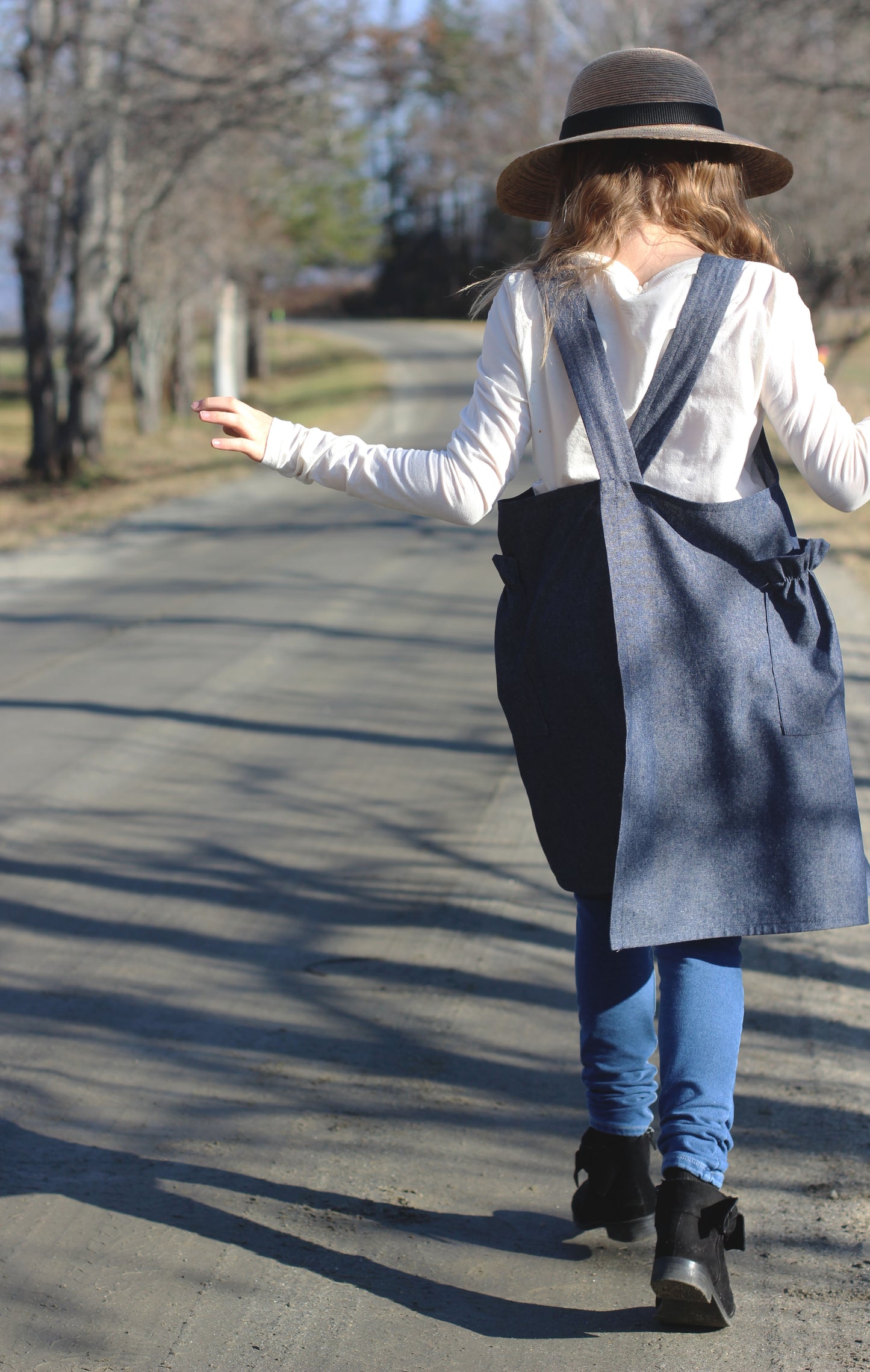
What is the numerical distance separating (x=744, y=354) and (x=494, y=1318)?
157cm

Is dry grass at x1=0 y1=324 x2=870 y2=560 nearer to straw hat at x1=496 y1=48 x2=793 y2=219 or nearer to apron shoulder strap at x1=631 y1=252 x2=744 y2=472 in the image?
straw hat at x1=496 y1=48 x2=793 y2=219

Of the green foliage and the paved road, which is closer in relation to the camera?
the paved road

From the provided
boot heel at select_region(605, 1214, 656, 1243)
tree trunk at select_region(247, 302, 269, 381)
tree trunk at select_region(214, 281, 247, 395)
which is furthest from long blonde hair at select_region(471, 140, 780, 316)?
tree trunk at select_region(247, 302, 269, 381)

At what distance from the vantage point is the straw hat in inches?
80.7

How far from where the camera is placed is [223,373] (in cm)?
2588

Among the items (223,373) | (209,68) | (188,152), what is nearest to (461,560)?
Answer: (188,152)

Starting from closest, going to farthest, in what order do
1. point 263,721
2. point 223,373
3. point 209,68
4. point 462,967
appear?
1. point 462,967
2. point 263,721
3. point 209,68
4. point 223,373

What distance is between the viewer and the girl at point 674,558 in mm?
2002

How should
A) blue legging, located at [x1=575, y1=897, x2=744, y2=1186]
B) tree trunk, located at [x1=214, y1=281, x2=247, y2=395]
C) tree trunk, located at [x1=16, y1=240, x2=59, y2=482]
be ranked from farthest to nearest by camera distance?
tree trunk, located at [x1=214, y1=281, x2=247, y2=395]
tree trunk, located at [x1=16, y1=240, x2=59, y2=482]
blue legging, located at [x1=575, y1=897, x2=744, y2=1186]

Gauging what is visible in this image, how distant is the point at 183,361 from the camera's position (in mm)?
34500

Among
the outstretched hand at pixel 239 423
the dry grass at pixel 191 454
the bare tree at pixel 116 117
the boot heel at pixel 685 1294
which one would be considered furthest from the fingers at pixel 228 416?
the bare tree at pixel 116 117

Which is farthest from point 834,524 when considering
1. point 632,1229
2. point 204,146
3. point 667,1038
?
point 667,1038

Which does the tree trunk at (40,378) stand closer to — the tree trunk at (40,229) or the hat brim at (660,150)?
the tree trunk at (40,229)

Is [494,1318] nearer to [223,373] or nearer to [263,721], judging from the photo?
[263,721]
